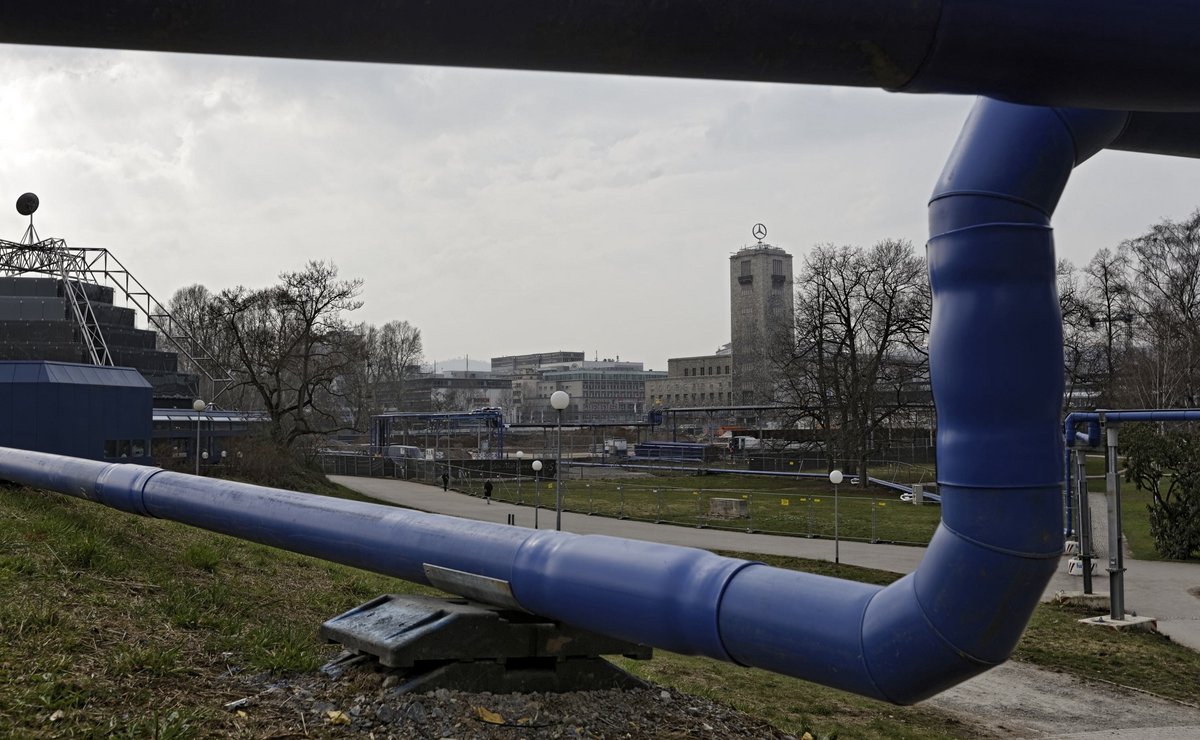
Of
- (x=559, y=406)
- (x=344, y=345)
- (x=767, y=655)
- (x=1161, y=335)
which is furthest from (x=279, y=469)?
(x=1161, y=335)

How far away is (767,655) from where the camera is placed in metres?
4.94

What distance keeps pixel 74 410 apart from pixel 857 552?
2105 cm

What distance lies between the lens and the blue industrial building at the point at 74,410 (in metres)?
23.4

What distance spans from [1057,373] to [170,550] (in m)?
9.27

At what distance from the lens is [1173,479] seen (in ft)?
81.6

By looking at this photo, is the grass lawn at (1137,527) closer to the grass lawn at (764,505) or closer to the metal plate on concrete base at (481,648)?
the grass lawn at (764,505)

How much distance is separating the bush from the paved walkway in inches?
49.9

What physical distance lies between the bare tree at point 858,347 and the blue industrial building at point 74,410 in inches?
1257

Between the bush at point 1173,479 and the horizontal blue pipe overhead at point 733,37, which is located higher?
the horizontal blue pipe overhead at point 733,37

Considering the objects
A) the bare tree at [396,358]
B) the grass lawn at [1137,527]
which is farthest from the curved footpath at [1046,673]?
the bare tree at [396,358]

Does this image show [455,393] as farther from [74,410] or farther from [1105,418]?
[1105,418]

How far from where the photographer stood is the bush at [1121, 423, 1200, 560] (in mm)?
24266

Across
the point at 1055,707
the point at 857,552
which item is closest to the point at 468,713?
the point at 1055,707

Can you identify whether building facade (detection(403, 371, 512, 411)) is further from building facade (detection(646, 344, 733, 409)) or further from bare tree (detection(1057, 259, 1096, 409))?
bare tree (detection(1057, 259, 1096, 409))
